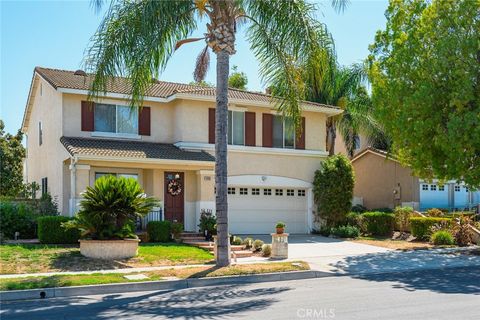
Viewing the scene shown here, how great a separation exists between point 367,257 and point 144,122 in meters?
10.9

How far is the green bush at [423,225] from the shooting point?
79.5 feet

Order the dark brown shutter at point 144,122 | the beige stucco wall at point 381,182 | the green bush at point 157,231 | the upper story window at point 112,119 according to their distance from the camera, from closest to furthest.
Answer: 1. the green bush at point 157,231
2. the upper story window at point 112,119
3. the dark brown shutter at point 144,122
4. the beige stucco wall at point 381,182

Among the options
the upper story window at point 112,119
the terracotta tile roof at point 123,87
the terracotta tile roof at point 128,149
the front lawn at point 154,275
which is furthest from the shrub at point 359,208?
the front lawn at point 154,275

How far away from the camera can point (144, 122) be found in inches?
968

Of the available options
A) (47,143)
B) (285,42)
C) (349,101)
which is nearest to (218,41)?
(285,42)

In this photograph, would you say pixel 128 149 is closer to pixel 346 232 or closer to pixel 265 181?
pixel 265 181

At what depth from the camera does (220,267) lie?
50.5ft

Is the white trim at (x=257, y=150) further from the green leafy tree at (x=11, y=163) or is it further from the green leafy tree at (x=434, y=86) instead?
the green leafy tree at (x=11, y=163)

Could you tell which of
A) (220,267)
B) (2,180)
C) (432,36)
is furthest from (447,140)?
(2,180)

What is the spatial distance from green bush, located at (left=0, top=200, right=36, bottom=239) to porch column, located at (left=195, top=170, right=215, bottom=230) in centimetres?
628

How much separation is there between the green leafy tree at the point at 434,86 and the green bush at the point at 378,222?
511cm

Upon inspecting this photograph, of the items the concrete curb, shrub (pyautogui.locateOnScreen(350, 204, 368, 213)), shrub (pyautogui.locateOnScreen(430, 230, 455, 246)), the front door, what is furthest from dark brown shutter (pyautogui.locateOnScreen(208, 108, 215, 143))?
shrub (pyautogui.locateOnScreen(350, 204, 368, 213))

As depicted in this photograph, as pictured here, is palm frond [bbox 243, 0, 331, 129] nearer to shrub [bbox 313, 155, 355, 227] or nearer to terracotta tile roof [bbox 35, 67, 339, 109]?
terracotta tile roof [bbox 35, 67, 339, 109]

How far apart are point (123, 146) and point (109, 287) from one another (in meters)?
10.8
